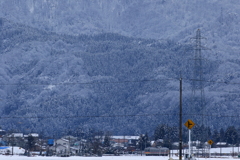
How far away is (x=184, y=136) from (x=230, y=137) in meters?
14.1

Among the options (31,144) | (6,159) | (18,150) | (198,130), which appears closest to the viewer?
(6,159)

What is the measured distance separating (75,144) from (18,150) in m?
46.7

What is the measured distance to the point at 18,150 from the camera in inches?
5989

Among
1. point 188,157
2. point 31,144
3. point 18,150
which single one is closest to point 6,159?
point 188,157

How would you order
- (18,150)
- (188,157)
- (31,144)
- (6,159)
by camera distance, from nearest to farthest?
(188,157)
(6,159)
(18,150)
(31,144)

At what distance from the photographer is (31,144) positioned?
560 feet

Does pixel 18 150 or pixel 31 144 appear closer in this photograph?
pixel 18 150

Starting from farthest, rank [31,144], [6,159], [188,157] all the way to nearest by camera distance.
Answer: [31,144], [6,159], [188,157]

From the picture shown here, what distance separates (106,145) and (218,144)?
134ft

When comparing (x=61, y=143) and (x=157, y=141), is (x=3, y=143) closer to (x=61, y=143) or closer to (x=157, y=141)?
(x=61, y=143)

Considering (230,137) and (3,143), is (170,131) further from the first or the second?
(3,143)

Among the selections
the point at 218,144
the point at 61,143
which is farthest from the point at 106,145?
the point at 218,144

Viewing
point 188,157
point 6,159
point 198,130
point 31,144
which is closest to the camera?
point 188,157

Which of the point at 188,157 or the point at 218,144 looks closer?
the point at 188,157
